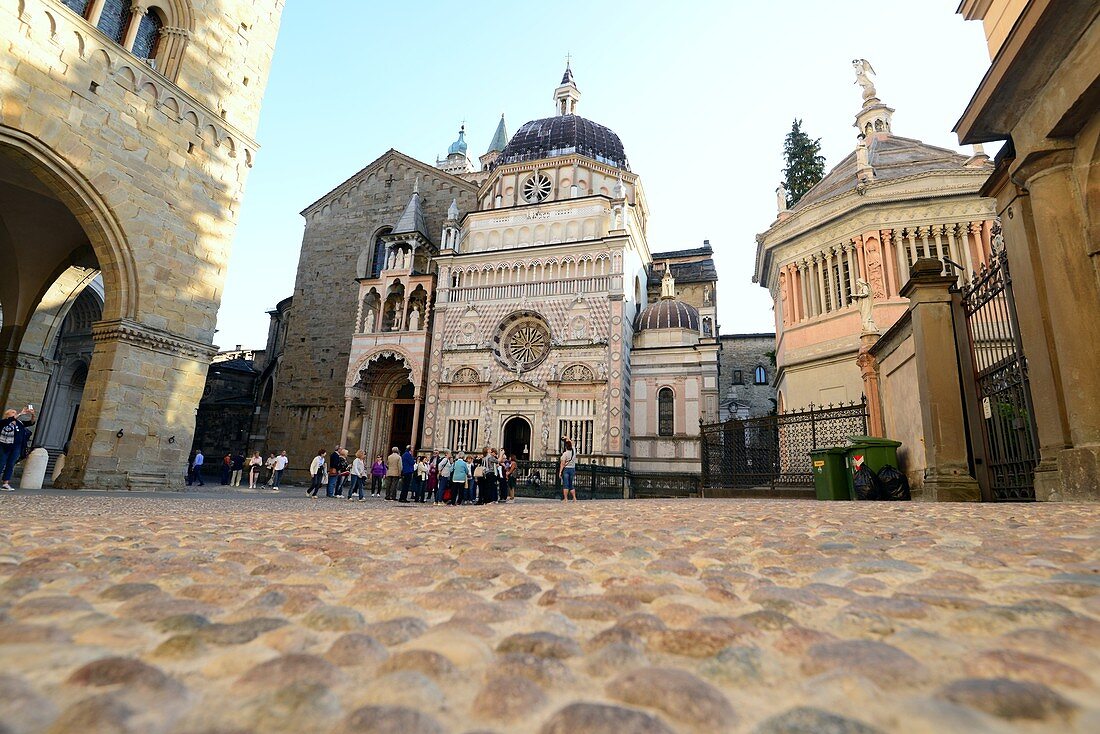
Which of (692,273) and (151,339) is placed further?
(692,273)

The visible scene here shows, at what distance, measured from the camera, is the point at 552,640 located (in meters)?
1.50

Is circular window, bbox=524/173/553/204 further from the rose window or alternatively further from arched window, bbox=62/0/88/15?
arched window, bbox=62/0/88/15

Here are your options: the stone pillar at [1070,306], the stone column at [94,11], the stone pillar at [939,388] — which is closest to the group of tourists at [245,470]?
the stone column at [94,11]

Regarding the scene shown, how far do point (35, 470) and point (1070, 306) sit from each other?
671 inches

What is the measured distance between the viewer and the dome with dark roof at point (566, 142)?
30625mm

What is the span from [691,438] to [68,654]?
23.6m

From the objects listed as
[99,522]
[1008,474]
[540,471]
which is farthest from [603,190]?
[99,522]

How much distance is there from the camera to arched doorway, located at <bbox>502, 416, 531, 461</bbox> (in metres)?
24.2

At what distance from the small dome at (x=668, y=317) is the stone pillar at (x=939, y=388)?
17773mm

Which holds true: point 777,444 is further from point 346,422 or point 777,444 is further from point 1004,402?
point 346,422

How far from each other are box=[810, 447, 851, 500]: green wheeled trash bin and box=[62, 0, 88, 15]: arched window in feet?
58.7

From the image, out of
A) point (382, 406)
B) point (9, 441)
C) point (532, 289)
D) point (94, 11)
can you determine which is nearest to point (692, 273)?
point (532, 289)

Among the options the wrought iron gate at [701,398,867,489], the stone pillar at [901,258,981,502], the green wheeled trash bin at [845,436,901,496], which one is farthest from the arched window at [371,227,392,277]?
the stone pillar at [901,258,981,502]

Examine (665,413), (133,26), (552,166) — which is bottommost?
(665,413)
